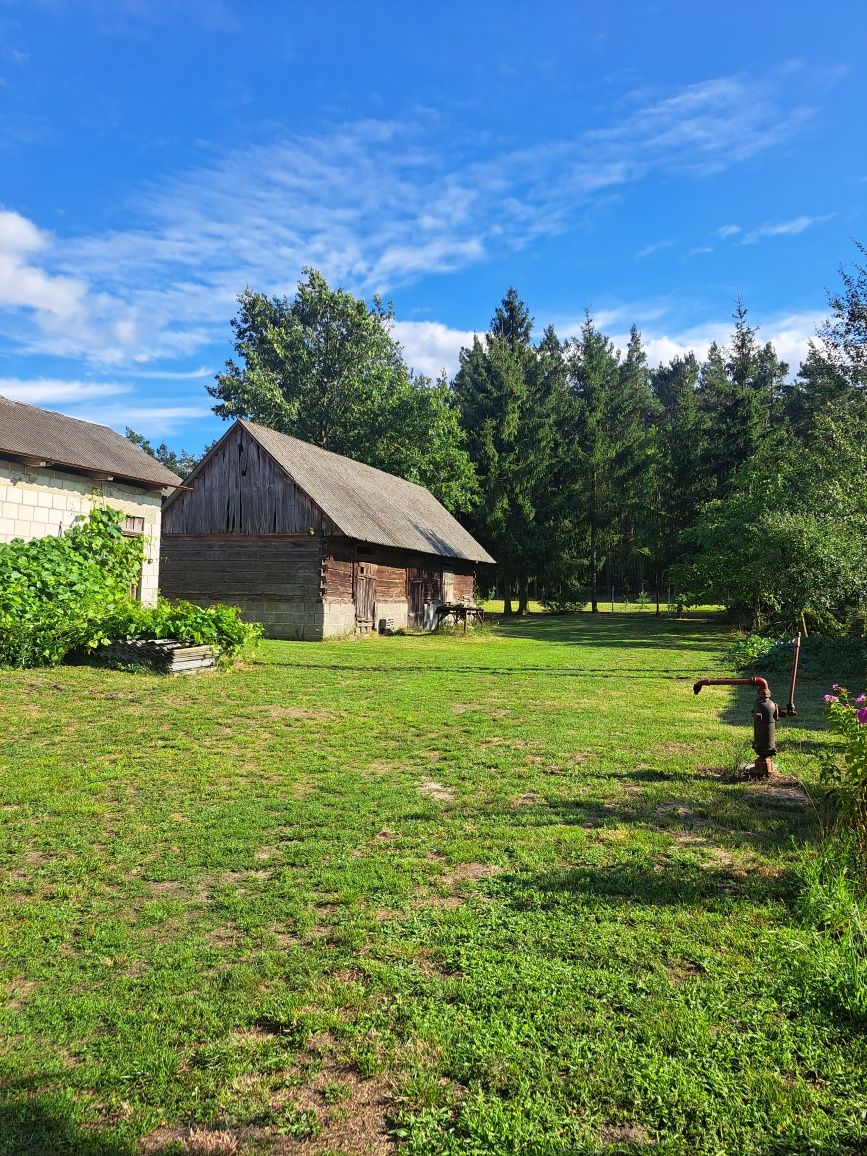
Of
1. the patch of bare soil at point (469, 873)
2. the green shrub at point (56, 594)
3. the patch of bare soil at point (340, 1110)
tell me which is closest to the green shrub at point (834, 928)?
the patch of bare soil at point (469, 873)

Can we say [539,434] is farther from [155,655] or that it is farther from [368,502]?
[155,655]

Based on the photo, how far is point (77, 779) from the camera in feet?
20.8

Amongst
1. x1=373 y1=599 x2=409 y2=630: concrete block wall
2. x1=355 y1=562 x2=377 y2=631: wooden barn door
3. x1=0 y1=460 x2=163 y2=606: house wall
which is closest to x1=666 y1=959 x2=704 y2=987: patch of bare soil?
x1=0 y1=460 x2=163 y2=606: house wall

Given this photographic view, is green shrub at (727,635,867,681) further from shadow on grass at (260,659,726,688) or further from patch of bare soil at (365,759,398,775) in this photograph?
patch of bare soil at (365,759,398,775)

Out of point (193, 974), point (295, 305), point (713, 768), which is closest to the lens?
point (193, 974)

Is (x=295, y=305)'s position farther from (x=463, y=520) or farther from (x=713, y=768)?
(x=713, y=768)

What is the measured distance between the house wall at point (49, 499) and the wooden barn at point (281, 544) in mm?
2710

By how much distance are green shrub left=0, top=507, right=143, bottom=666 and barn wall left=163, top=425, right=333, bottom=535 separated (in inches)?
280

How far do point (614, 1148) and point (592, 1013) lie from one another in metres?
0.68

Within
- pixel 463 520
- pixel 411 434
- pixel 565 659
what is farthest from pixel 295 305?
pixel 565 659

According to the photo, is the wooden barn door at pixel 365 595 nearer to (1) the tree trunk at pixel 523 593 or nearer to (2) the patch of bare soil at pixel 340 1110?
(1) the tree trunk at pixel 523 593

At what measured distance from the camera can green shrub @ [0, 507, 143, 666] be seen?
37.7 ft

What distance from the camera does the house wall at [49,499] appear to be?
49.4ft

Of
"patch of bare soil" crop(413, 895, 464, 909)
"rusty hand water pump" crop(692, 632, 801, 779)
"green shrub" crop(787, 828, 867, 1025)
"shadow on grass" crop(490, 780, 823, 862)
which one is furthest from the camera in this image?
"rusty hand water pump" crop(692, 632, 801, 779)
